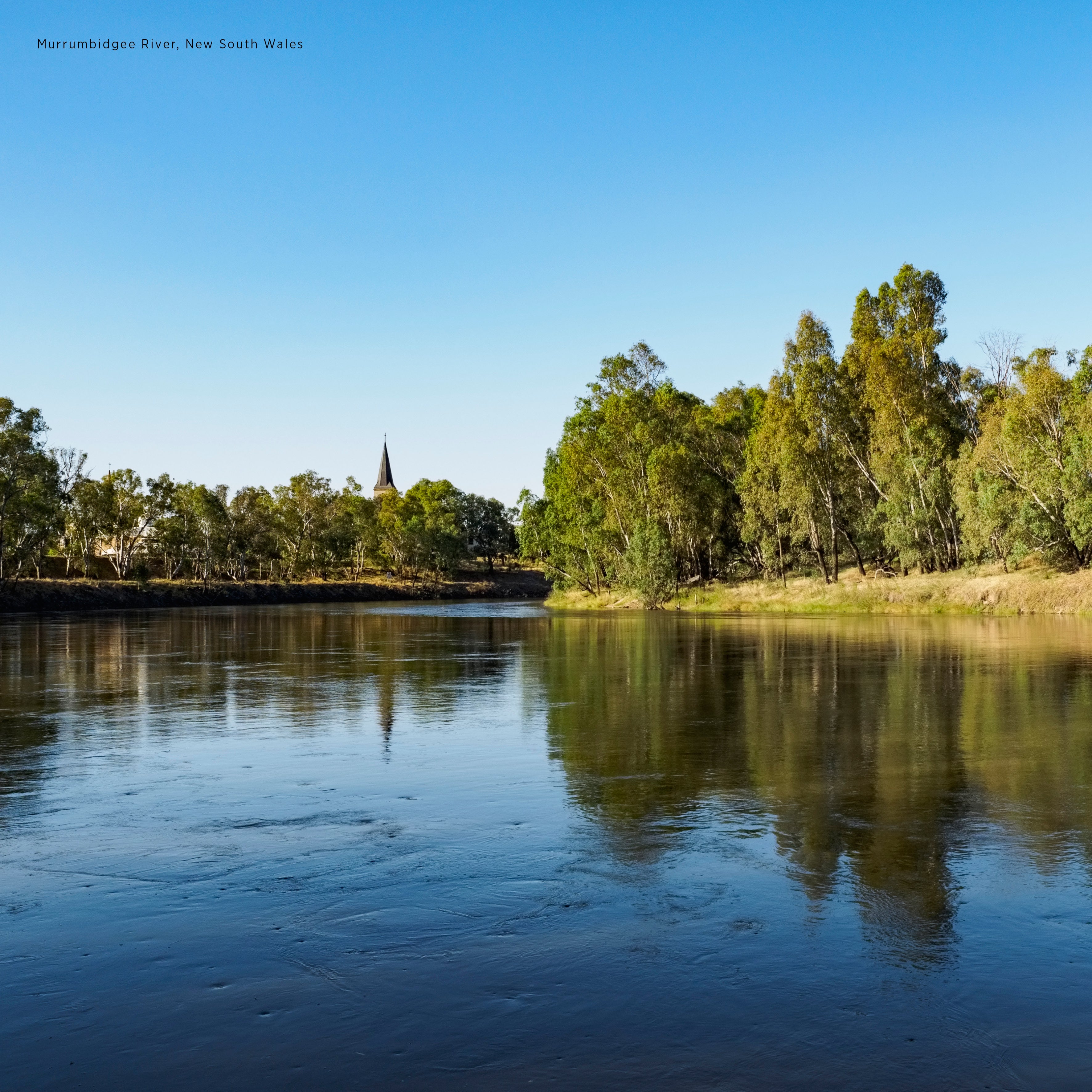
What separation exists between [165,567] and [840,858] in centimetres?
12723

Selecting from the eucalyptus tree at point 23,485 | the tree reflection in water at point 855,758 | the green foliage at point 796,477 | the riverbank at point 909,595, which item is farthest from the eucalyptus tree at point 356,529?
the tree reflection in water at point 855,758

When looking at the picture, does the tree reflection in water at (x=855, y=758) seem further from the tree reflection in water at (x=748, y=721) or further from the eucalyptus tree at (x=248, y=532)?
the eucalyptus tree at (x=248, y=532)

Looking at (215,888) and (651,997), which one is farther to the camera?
(215,888)

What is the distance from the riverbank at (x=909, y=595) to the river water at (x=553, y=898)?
34.8 meters

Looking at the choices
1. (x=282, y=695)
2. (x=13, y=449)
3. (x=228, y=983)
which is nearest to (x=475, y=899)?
(x=228, y=983)

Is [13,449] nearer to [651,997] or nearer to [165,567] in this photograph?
[165,567]

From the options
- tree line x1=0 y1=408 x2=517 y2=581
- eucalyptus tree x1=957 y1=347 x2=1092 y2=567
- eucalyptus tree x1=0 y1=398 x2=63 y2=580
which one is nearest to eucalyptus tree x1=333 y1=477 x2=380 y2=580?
tree line x1=0 y1=408 x2=517 y2=581

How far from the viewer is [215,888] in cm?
780

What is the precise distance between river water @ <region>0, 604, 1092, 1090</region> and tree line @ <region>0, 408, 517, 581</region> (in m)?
75.1

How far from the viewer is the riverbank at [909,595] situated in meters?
49.1

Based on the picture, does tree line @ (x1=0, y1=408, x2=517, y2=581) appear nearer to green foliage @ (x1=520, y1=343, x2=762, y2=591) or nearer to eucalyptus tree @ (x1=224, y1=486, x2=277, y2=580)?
eucalyptus tree @ (x1=224, y1=486, x2=277, y2=580)

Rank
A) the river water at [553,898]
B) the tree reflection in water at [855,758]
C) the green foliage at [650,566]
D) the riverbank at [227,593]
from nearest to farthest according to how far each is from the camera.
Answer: the river water at [553,898]
the tree reflection in water at [855,758]
the green foliage at [650,566]
the riverbank at [227,593]

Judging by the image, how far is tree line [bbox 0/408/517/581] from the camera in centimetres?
8475

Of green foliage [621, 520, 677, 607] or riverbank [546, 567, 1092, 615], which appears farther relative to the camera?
green foliage [621, 520, 677, 607]
